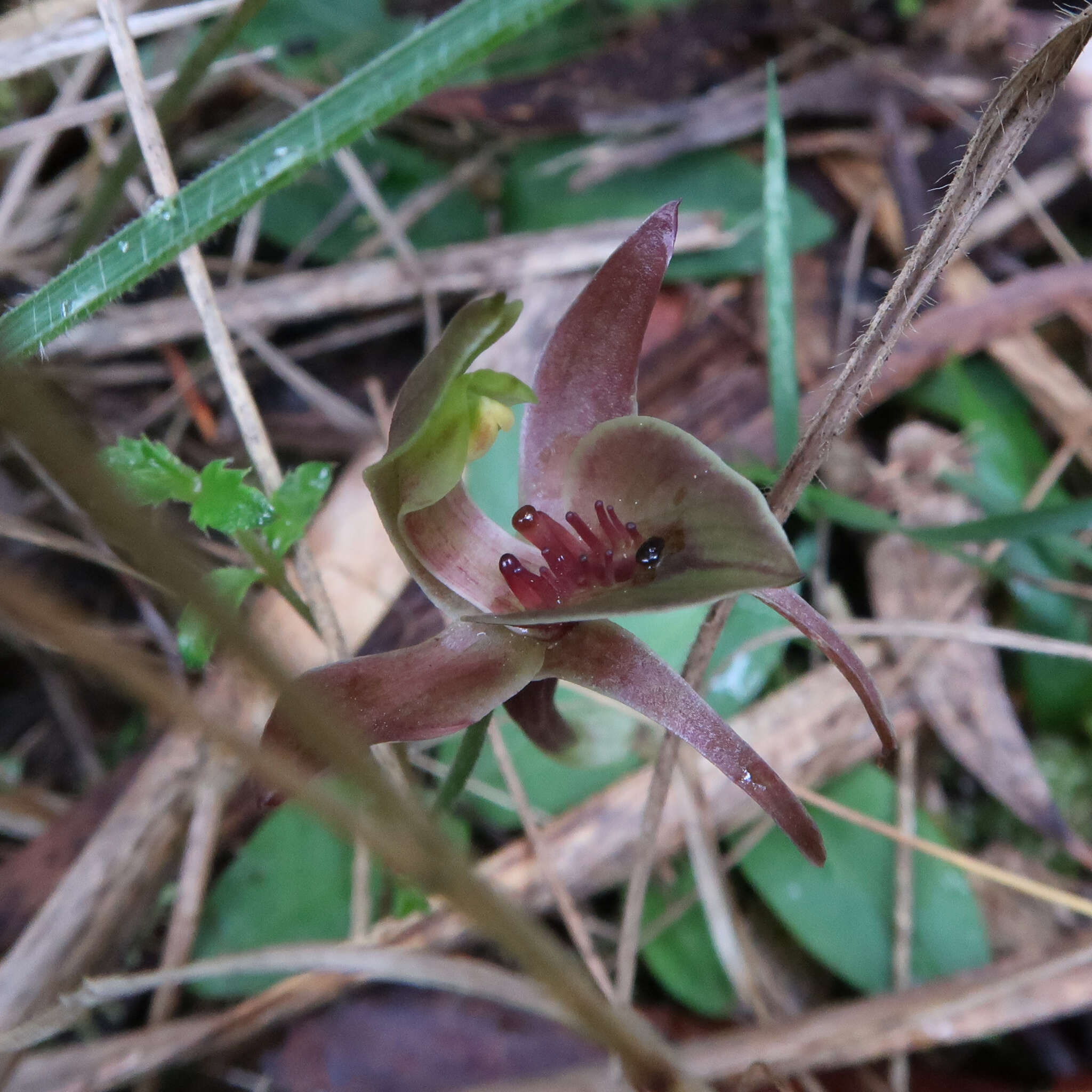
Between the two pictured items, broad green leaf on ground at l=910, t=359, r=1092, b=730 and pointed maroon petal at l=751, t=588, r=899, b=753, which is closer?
pointed maroon petal at l=751, t=588, r=899, b=753

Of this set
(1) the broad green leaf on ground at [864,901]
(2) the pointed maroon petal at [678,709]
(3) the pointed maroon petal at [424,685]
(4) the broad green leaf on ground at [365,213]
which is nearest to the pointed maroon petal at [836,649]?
(2) the pointed maroon petal at [678,709]

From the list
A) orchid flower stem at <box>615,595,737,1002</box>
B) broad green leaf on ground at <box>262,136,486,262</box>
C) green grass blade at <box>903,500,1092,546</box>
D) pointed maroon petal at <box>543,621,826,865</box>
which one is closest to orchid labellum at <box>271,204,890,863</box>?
pointed maroon petal at <box>543,621,826,865</box>

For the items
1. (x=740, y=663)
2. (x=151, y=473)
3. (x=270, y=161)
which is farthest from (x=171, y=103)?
(x=740, y=663)

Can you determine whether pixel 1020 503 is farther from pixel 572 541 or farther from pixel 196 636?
pixel 196 636

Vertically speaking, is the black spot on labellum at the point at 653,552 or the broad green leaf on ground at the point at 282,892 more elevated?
the black spot on labellum at the point at 653,552

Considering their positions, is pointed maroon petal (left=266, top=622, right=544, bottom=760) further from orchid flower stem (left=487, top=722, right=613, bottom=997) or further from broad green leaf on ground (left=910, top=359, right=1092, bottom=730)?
broad green leaf on ground (left=910, top=359, right=1092, bottom=730)

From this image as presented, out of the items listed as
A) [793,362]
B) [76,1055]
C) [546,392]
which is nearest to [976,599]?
[793,362]

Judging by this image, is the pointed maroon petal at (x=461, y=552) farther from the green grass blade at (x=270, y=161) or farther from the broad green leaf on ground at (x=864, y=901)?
the broad green leaf on ground at (x=864, y=901)
